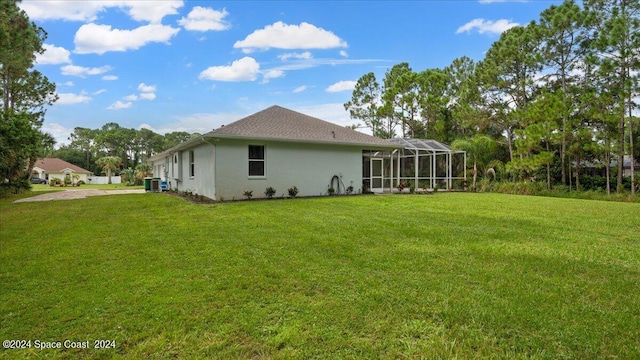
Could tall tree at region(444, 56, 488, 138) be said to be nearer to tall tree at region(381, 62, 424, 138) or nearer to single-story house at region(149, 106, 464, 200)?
tall tree at region(381, 62, 424, 138)

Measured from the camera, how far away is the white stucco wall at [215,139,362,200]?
12461 millimetres

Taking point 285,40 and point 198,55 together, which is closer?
point 198,55

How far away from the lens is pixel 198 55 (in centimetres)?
1753

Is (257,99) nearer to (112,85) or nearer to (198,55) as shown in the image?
(198,55)

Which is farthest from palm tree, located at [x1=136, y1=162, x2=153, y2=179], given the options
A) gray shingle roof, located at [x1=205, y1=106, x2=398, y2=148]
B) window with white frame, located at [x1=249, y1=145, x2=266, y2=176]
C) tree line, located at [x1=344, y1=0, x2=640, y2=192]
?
tree line, located at [x1=344, y1=0, x2=640, y2=192]

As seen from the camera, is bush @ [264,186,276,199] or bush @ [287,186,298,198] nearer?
bush @ [264,186,276,199]

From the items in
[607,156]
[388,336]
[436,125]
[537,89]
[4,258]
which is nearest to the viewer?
[388,336]

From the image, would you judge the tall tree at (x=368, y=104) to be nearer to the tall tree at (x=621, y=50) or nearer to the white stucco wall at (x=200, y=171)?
the tall tree at (x=621, y=50)

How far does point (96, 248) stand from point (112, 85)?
21813mm

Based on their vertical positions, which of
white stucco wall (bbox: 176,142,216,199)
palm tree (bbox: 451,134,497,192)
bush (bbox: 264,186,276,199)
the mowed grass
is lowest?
the mowed grass

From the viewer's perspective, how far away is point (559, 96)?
17.2 metres

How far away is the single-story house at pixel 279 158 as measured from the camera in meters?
12.5

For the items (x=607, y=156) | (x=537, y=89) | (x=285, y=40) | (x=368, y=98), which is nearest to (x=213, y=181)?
(x=285, y=40)

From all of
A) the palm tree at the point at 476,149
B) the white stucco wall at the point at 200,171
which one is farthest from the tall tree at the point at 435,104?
the white stucco wall at the point at 200,171
